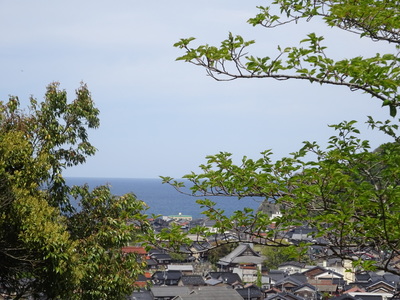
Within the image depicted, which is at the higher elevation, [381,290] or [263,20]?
[263,20]

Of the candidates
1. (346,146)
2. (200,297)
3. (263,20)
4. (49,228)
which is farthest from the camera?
Result: (200,297)

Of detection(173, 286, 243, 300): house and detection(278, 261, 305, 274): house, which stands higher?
detection(173, 286, 243, 300): house

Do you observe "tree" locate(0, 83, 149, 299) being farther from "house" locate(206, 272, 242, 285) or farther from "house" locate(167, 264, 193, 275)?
"house" locate(167, 264, 193, 275)

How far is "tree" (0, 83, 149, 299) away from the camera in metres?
7.88

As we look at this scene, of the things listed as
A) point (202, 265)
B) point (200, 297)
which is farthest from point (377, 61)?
point (202, 265)

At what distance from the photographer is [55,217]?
27.9 ft

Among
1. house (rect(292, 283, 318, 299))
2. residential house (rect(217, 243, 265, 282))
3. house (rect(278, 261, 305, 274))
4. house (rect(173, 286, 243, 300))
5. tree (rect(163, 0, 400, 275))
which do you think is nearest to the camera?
tree (rect(163, 0, 400, 275))

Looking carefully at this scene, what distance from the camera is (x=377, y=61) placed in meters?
4.28

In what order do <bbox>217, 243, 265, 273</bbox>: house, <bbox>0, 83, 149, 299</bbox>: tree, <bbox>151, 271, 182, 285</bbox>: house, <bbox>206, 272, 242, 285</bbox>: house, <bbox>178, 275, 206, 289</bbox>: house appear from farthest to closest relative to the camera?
<bbox>217, 243, 265, 273</bbox>: house < <bbox>151, 271, 182, 285</bbox>: house < <bbox>206, 272, 242, 285</bbox>: house < <bbox>178, 275, 206, 289</bbox>: house < <bbox>0, 83, 149, 299</bbox>: tree

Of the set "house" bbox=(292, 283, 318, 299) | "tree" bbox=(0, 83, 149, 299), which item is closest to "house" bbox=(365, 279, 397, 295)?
"house" bbox=(292, 283, 318, 299)

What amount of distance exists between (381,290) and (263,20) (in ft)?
112

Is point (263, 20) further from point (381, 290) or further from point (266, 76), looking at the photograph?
point (381, 290)

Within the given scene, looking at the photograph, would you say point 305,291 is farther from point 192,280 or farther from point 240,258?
point 240,258

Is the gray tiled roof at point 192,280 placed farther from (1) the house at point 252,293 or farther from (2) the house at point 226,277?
(1) the house at point 252,293
